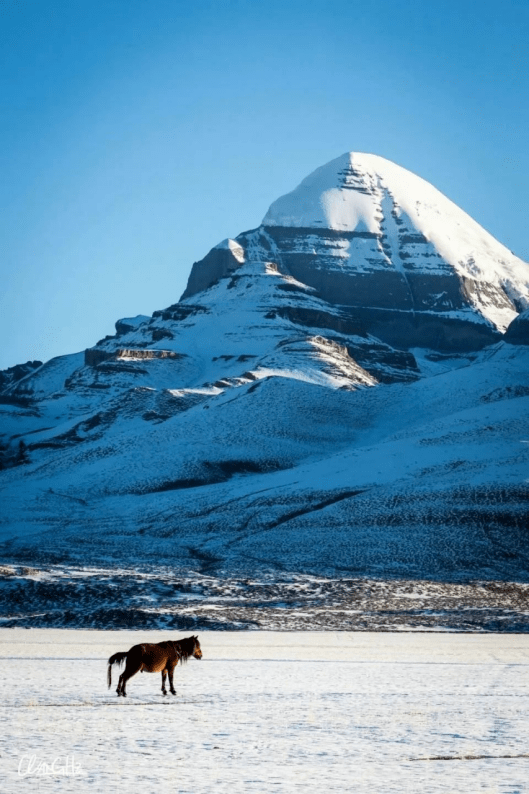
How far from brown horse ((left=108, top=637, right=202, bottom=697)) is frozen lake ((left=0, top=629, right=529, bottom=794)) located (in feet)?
1.72

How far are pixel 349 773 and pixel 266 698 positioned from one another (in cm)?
803

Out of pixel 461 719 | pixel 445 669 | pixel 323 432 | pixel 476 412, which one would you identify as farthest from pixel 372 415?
pixel 461 719

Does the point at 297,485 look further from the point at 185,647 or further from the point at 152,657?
the point at 152,657

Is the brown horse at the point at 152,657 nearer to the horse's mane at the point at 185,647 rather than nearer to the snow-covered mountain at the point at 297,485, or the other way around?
the horse's mane at the point at 185,647

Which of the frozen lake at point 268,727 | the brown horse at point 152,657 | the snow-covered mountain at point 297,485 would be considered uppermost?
the snow-covered mountain at point 297,485

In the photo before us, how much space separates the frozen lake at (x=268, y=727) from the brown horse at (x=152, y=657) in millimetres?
524

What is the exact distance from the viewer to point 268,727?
17141 millimetres

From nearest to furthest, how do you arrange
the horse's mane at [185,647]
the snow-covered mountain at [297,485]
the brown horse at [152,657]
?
the brown horse at [152,657], the horse's mane at [185,647], the snow-covered mountain at [297,485]

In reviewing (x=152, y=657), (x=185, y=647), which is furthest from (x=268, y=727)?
(x=185, y=647)

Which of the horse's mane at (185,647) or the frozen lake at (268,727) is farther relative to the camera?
the horse's mane at (185,647)

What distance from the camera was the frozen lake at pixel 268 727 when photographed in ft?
43.0

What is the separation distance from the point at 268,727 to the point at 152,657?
3.47 m

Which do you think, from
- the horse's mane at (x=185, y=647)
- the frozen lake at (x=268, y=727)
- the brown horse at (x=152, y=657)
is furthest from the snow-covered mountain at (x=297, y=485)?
the brown horse at (x=152, y=657)

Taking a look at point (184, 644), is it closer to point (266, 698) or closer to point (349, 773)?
point (266, 698)
